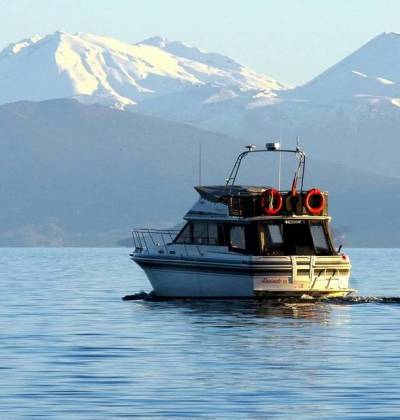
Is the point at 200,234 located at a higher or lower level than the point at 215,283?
higher

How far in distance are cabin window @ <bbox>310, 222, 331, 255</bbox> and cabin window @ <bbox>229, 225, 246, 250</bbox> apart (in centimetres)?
276

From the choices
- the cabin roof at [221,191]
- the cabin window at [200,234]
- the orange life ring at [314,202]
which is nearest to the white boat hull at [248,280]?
the cabin window at [200,234]

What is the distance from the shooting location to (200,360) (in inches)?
1699

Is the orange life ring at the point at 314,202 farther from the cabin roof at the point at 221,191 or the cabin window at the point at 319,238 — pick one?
the cabin roof at the point at 221,191

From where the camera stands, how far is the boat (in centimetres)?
6284

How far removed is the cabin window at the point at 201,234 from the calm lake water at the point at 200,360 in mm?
2946

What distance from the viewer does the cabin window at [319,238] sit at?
217 ft

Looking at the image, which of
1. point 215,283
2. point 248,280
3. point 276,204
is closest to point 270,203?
point 276,204

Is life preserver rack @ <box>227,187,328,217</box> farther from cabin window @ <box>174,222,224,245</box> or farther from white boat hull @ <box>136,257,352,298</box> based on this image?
white boat hull @ <box>136,257,352,298</box>

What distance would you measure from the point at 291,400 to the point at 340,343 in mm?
13137

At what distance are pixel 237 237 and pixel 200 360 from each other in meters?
22.4

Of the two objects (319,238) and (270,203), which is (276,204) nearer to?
(270,203)

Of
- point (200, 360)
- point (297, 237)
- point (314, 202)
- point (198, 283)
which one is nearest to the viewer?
point (200, 360)

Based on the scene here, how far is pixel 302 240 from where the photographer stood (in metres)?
65.8
